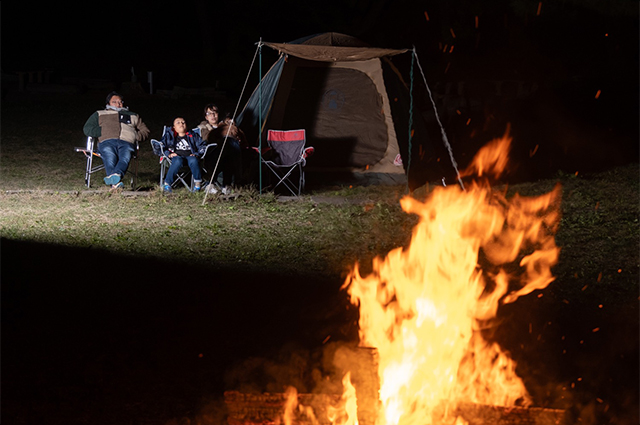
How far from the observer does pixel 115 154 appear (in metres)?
7.52

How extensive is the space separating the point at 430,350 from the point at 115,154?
5.64 meters

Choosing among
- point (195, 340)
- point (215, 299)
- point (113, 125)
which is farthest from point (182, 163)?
point (195, 340)

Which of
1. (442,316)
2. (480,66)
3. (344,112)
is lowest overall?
(442,316)

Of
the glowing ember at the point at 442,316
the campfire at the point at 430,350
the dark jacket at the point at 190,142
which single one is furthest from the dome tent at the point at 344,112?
the campfire at the point at 430,350

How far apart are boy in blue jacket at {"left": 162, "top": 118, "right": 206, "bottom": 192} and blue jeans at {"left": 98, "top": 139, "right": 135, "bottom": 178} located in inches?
20.1

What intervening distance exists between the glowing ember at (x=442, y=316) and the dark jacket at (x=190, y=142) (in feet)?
10.8

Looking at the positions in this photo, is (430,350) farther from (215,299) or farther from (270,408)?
(215,299)

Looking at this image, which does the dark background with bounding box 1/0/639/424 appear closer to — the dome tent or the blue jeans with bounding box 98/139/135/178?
the dome tent

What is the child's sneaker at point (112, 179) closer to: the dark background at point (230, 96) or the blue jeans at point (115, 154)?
the blue jeans at point (115, 154)

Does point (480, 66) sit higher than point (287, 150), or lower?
higher

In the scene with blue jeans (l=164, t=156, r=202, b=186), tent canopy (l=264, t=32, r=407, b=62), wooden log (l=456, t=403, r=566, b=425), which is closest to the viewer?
wooden log (l=456, t=403, r=566, b=425)

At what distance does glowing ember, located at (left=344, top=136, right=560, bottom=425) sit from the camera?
275 centimetres

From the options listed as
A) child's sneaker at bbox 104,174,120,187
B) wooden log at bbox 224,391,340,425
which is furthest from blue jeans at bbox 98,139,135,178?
wooden log at bbox 224,391,340,425

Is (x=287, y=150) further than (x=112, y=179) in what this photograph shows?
Yes
